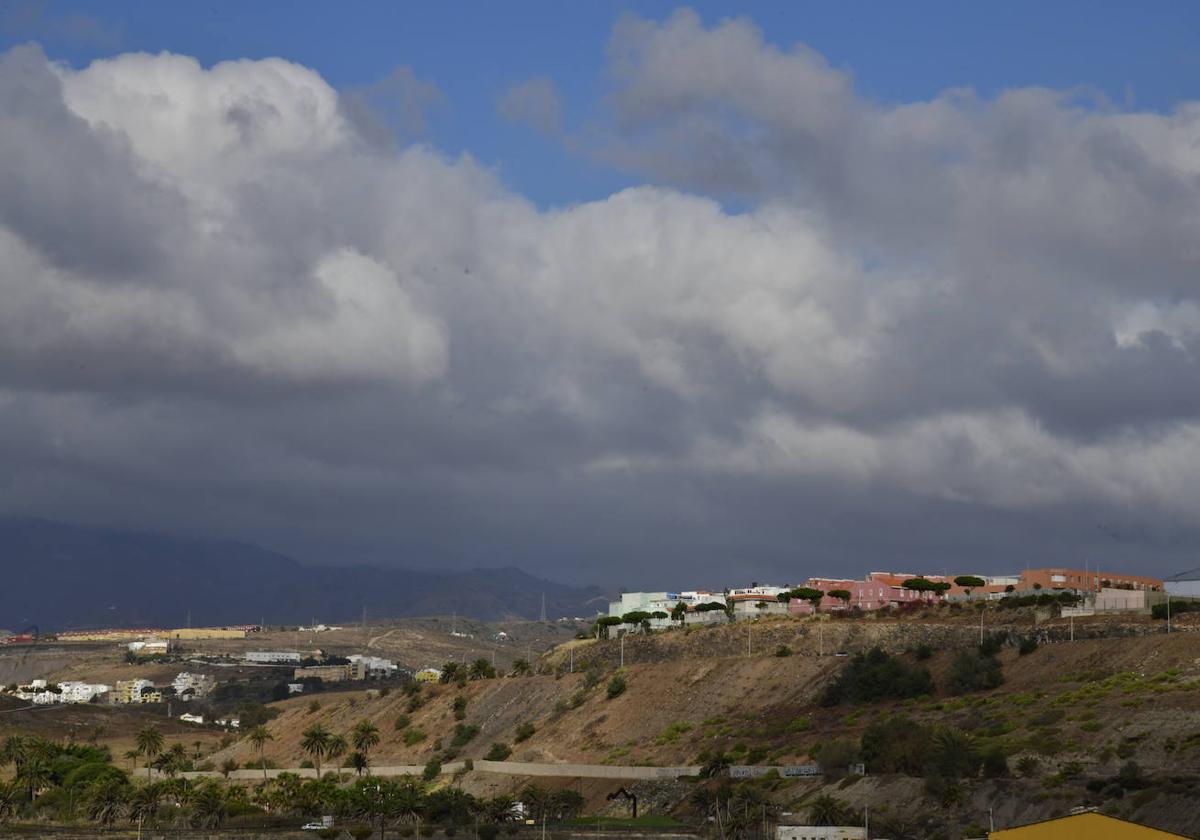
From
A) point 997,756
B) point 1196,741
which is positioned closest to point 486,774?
point 997,756

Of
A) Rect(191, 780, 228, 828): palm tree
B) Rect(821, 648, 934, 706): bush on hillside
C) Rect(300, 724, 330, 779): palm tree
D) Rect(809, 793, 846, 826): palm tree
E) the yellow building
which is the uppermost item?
Rect(821, 648, 934, 706): bush on hillside

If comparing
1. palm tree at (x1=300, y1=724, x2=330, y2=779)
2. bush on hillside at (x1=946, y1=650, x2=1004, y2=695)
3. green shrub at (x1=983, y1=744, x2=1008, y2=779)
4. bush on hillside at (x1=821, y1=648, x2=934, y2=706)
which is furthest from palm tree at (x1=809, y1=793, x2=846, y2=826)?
palm tree at (x1=300, y1=724, x2=330, y2=779)

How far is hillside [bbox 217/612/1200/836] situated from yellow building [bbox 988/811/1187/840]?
39.7 feet

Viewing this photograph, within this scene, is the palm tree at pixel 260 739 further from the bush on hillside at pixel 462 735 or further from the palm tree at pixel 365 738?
the bush on hillside at pixel 462 735

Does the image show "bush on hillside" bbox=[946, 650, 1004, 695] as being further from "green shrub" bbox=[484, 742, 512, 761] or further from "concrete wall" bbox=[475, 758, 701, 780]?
"green shrub" bbox=[484, 742, 512, 761]

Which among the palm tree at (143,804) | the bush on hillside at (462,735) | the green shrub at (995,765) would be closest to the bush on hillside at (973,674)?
the green shrub at (995,765)

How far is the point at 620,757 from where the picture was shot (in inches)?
5379

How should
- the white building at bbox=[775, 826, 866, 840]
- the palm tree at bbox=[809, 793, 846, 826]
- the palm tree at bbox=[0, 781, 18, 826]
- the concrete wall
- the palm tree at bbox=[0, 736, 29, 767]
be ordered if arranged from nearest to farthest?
1. the white building at bbox=[775, 826, 866, 840]
2. the palm tree at bbox=[809, 793, 846, 826]
3. the concrete wall
4. the palm tree at bbox=[0, 781, 18, 826]
5. the palm tree at bbox=[0, 736, 29, 767]

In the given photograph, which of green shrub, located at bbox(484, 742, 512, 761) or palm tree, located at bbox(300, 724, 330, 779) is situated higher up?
palm tree, located at bbox(300, 724, 330, 779)

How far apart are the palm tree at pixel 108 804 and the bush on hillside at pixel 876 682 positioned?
5580 cm

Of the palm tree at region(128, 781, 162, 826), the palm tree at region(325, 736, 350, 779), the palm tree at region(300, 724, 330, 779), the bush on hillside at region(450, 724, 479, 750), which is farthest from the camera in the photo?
the bush on hillside at region(450, 724, 479, 750)

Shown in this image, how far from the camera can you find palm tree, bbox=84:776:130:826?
126 m

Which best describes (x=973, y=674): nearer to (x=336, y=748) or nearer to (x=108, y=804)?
(x=336, y=748)

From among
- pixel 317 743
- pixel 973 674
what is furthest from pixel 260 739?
pixel 973 674
